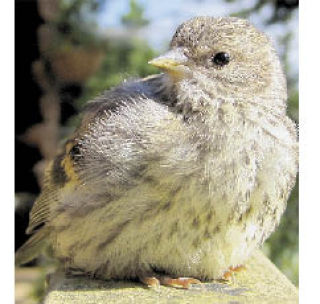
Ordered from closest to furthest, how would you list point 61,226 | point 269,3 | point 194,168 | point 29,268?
point 194,168
point 61,226
point 269,3
point 29,268

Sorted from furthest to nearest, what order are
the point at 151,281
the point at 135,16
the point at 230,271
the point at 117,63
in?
the point at 117,63, the point at 135,16, the point at 230,271, the point at 151,281

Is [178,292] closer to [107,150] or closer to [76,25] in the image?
[107,150]

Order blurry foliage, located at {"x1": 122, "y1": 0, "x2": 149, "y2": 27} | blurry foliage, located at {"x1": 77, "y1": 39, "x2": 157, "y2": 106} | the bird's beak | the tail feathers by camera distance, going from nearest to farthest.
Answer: the bird's beak
the tail feathers
blurry foliage, located at {"x1": 122, "y1": 0, "x2": 149, "y2": 27}
blurry foliage, located at {"x1": 77, "y1": 39, "x2": 157, "y2": 106}

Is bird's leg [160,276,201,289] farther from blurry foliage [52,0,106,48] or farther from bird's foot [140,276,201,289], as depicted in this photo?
blurry foliage [52,0,106,48]

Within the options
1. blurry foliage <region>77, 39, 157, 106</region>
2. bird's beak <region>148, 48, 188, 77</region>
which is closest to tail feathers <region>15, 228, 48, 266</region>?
bird's beak <region>148, 48, 188, 77</region>

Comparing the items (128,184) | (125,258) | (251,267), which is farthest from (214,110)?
(251,267)

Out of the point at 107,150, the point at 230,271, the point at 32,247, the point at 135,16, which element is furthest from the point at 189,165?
the point at 135,16

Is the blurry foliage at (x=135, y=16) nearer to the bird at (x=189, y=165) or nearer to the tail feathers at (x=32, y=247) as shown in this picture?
the bird at (x=189, y=165)
